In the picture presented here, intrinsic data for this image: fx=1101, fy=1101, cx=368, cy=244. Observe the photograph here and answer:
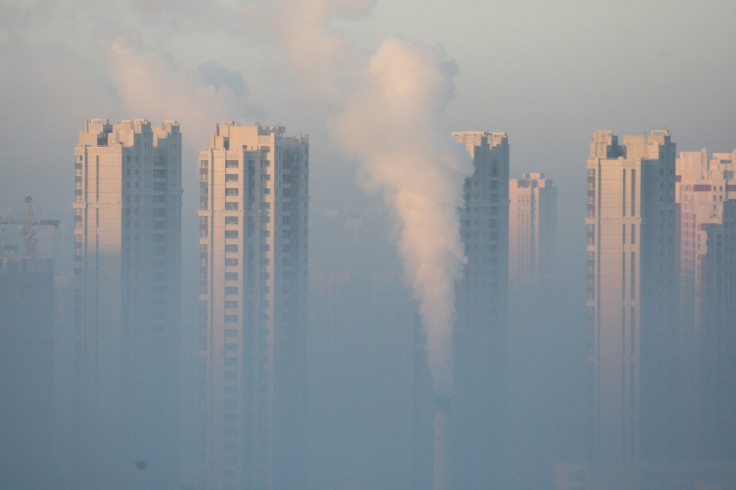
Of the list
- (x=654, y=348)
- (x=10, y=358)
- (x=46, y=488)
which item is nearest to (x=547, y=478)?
(x=654, y=348)

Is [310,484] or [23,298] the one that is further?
A: [23,298]

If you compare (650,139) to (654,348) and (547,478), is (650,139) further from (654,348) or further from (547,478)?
(547,478)

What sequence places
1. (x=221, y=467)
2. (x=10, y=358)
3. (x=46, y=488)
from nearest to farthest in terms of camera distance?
(x=221, y=467) → (x=46, y=488) → (x=10, y=358)

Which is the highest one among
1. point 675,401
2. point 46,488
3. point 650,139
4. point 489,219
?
point 650,139

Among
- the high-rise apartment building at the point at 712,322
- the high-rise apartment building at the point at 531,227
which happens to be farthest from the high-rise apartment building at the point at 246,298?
the high-rise apartment building at the point at 531,227

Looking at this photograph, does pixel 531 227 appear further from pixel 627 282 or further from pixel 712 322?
pixel 627 282

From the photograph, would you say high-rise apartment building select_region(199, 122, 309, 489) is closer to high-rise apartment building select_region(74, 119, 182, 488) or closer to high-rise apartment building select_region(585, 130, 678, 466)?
high-rise apartment building select_region(74, 119, 182, 488)

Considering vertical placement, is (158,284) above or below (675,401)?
above
